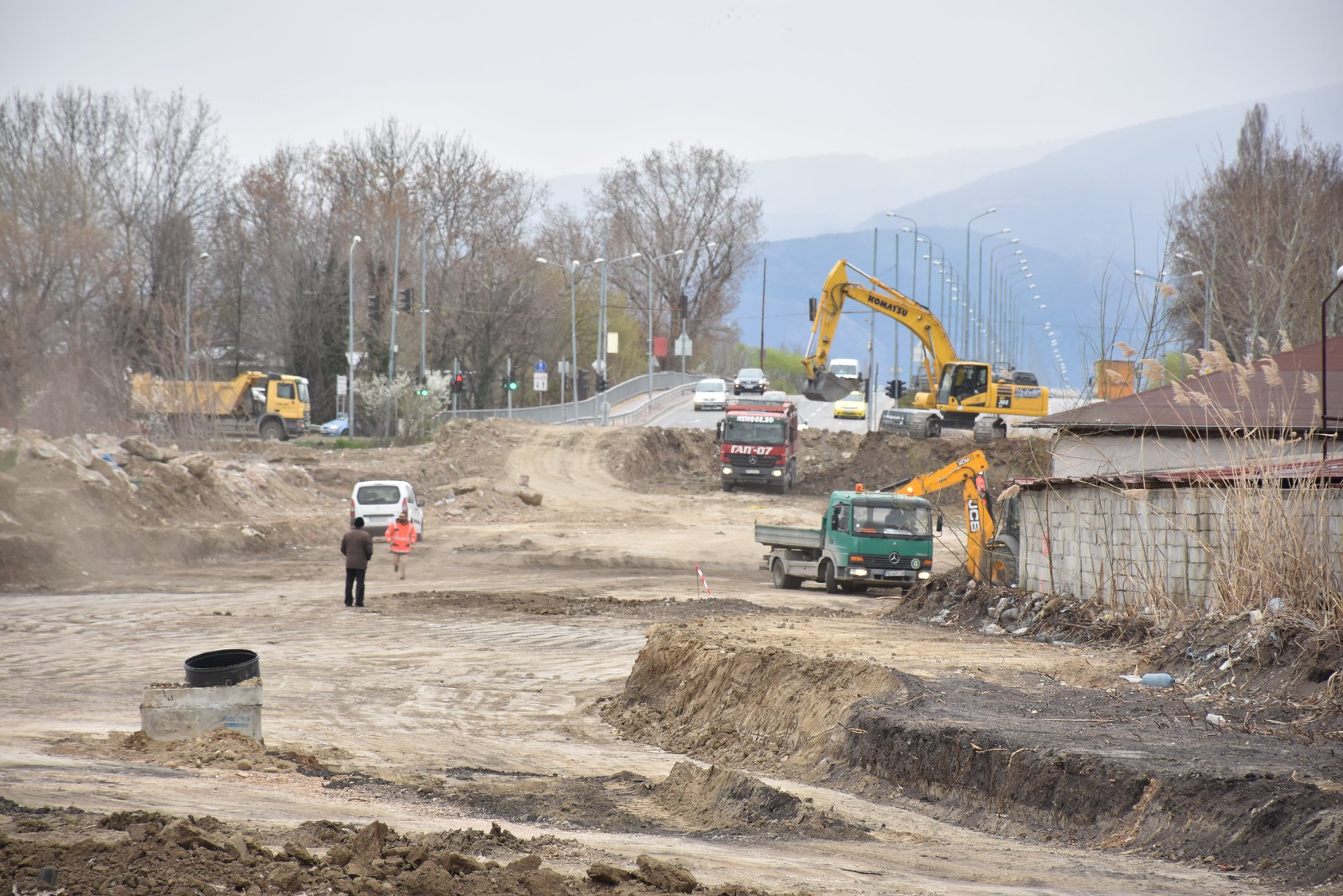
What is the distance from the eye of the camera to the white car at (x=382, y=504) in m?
33.4

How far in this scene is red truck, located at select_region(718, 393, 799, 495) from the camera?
44.8 m

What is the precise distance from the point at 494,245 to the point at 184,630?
64.3m

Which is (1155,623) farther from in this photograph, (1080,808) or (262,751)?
(262,751)

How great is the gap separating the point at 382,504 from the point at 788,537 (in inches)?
458

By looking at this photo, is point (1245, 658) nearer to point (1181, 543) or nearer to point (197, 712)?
point (1181, 543)

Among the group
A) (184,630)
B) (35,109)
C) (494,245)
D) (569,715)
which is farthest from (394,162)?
(569,715)

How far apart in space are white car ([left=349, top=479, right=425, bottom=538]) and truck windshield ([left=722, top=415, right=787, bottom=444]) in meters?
14.3

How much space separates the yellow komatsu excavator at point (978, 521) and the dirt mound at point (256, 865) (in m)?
14.7

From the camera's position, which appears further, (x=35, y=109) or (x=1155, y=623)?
(x=35, y=109)

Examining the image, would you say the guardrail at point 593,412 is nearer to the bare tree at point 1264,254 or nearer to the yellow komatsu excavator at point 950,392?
the yellow komatsu excavator at point 950,392

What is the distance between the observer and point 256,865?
6094 mm

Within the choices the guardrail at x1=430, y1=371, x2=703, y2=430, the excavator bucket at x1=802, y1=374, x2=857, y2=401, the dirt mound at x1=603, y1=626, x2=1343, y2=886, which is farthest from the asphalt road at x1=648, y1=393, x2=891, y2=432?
the dirt mound at x1=603, y1=626, x2=1343, y2=886

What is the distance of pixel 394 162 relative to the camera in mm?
84938

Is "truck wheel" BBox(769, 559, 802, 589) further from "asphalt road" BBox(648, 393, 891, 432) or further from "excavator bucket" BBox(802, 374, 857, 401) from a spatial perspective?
"asphalt road" BBox(648, 393, 891, 432)
